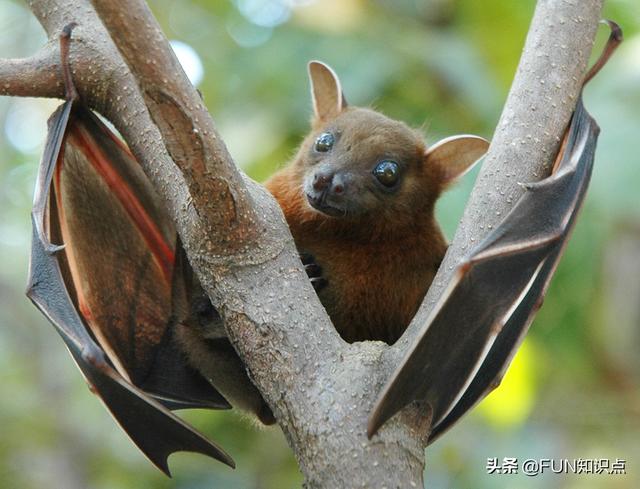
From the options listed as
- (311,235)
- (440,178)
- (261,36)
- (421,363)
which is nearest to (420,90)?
(261,36)

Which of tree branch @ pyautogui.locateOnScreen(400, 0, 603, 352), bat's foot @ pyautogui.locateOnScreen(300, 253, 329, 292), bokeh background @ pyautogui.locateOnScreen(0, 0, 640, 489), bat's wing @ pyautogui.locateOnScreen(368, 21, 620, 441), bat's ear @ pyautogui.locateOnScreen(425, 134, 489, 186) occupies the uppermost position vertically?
tree branch @ pyautogui.locateOnScreen(400, 0, 603, 352)

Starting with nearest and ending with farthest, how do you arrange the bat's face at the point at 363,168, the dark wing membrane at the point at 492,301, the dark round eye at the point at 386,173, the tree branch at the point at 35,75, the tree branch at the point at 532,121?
the dark wing membrane at the point at 492,301, the tree branch at the point at 532,121, the tree branch at the point at 35,75, the bat's face at the point at 363,168, the dark round eye at the point at 386,173

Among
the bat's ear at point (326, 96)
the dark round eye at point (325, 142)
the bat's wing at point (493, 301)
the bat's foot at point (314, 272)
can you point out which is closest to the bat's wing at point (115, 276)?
the bat's foot at point (314, 272)

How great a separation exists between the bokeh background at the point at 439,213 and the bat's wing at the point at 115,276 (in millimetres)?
1520

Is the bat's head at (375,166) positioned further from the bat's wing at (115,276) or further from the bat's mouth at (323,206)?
the bat's wing at (115,276)

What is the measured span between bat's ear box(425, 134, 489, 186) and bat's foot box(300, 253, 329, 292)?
80cm

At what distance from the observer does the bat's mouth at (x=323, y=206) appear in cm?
382

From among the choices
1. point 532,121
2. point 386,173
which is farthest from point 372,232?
point 532,121

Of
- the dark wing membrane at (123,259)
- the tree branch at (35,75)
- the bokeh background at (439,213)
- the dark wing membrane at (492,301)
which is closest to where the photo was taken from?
the dark wing membrane at (492,301)

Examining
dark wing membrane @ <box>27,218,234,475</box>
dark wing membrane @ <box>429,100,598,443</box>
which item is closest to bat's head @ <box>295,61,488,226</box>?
dark wing membrane @ <box>429,100,598,443</box>

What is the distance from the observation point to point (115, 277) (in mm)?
3906

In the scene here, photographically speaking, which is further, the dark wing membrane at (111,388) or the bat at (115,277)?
the bat at (115,277)

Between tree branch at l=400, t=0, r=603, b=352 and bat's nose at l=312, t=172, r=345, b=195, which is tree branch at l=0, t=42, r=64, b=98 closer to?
bat's nose at l=312, t=172, r=345, b=195

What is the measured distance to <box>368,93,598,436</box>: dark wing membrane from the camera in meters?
2.67
